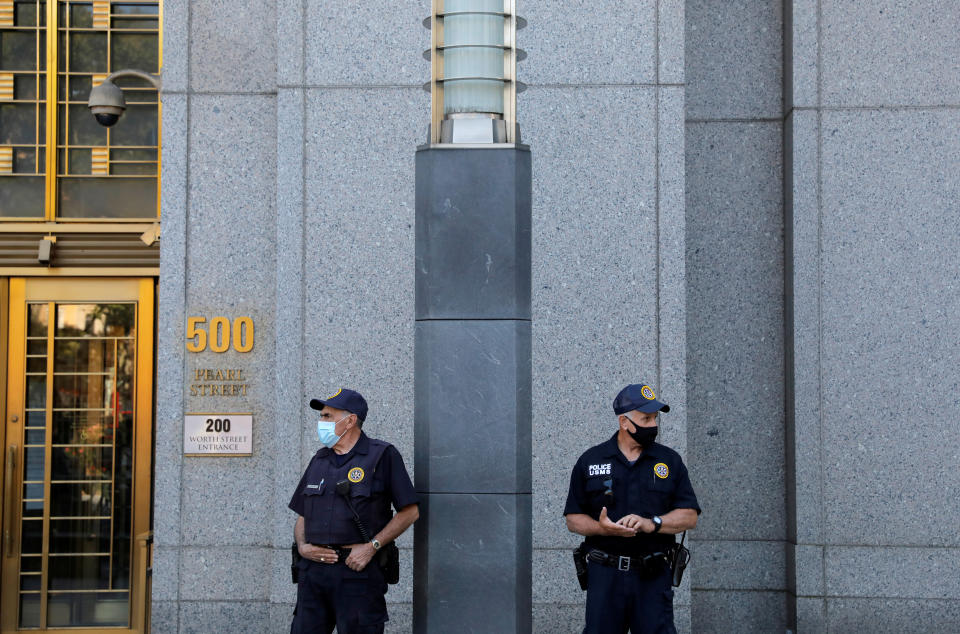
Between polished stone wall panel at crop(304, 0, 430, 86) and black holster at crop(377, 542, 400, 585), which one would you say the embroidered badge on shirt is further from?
polished stone wall panel at crop(304, 0, 430, 86)

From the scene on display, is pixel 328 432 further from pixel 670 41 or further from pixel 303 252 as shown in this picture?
pixel 670 41

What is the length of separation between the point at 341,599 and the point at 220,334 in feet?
9.42

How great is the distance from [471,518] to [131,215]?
4.79 meters

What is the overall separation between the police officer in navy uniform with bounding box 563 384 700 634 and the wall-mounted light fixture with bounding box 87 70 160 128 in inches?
170

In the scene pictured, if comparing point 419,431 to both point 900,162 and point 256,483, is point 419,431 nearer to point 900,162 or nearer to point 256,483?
point 256,483

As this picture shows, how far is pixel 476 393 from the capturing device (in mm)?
4945

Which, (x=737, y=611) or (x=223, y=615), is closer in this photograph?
(x=223, y=615)

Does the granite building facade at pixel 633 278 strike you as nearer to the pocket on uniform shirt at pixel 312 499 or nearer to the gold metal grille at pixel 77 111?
the gold metal grille at pixel 77 111

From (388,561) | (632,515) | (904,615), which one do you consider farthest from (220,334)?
(904,615)

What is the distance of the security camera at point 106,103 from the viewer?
7.78m

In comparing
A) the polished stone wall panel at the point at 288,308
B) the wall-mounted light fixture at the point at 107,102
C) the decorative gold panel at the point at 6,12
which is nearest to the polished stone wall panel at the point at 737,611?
the polished stone wall panel at the point at 288,308

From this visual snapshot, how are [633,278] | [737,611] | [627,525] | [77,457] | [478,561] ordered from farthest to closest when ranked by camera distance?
[77,457]
[737,611]
[633,278]
[627,525]
[478,561]

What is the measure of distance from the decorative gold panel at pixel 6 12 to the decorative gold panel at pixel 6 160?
3.20ft

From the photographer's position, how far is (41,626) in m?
8.40
